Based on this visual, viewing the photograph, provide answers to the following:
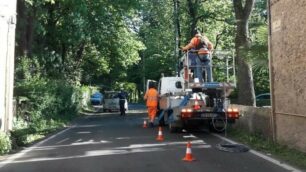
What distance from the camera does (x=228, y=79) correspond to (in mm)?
19219

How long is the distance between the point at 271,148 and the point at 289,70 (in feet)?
6.75

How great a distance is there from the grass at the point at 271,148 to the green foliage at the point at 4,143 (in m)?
6.48

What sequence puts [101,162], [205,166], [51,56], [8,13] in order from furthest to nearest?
[51,56]
[8,13]
[101,162]
[205,166]

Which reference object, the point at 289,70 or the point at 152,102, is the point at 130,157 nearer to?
the point at 289,70

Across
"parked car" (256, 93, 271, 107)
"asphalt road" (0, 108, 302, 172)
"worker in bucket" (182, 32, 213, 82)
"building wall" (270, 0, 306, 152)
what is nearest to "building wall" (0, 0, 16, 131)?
"asphalt road" (0, 108, 302, 172)

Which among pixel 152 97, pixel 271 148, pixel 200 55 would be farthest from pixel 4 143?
pixel 152 97

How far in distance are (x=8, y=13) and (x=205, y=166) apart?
7876 mm

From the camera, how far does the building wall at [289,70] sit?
1236cm

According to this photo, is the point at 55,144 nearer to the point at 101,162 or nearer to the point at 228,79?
the point at 101,162

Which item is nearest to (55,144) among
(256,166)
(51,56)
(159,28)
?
(256,166)

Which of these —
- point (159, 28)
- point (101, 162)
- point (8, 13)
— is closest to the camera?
point (101, 162)

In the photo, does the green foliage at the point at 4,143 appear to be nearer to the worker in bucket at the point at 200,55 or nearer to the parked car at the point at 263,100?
the worker in bucket at the point at 200,55

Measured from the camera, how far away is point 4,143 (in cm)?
1363

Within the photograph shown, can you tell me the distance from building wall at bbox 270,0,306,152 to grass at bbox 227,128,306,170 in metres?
0.22
